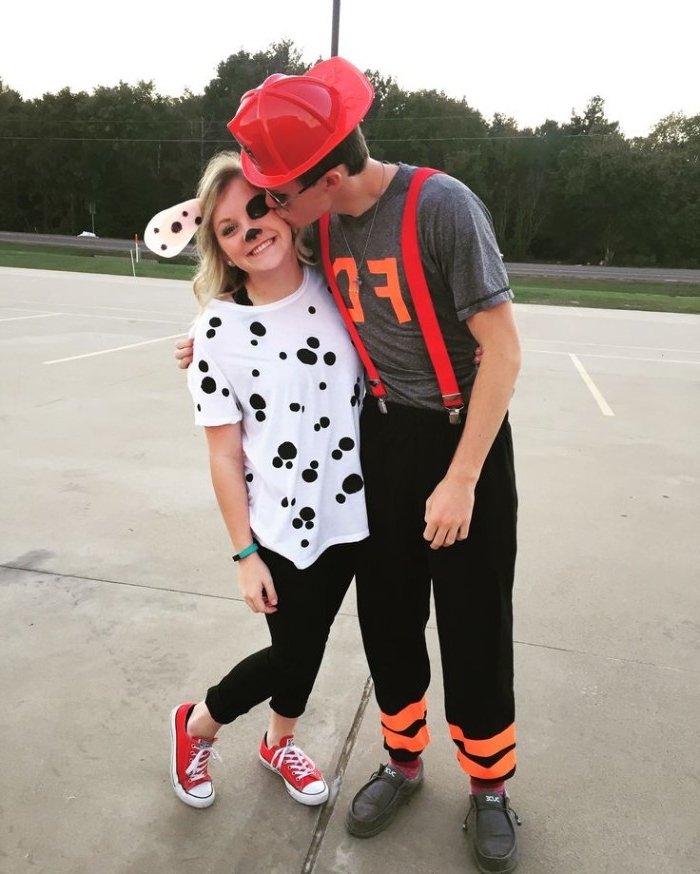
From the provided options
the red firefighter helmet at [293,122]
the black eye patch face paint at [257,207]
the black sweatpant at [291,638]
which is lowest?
the black sweatpant at [291,638]

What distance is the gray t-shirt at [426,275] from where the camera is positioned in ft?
4.54

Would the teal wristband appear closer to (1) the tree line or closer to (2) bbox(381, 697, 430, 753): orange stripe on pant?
(2) bbox(381, 697, 430, 753): orange stripe on pant

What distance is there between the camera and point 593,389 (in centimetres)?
714

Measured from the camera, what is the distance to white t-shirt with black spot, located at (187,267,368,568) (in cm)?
155

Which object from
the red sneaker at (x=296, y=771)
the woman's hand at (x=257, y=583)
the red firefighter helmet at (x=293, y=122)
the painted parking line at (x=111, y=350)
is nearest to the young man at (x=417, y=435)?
the red firefighter helmet at (x=293, y=122)

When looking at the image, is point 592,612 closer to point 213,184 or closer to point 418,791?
point 418,791

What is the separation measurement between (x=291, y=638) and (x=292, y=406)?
564 millimetres

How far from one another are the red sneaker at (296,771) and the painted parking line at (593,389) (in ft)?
16.1

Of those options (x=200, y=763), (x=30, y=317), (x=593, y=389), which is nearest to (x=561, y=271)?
(x=30, y=317)

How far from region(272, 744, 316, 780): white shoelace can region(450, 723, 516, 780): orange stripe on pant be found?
420 millimetres

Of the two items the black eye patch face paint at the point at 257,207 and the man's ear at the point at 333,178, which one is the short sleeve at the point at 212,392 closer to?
the black eye patch face paint at the point at 257,207

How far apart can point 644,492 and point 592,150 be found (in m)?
46.1

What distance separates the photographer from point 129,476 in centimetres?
429

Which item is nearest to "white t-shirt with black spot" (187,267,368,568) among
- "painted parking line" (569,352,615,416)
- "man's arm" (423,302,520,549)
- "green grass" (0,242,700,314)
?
"man's arm" (423,302,520,549)
